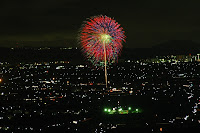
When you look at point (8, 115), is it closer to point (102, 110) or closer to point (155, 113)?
point (102, 110)

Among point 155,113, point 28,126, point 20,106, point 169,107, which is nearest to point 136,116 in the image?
point 155,113

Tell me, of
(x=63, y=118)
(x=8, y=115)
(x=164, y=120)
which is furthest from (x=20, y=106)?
(x=164, y=120)

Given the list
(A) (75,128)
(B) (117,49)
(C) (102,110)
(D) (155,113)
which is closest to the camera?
(A) (75,128)

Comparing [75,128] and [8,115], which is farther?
[8,115]

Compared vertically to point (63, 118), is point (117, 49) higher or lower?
higher

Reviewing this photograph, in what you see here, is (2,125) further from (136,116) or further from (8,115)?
(136,116)

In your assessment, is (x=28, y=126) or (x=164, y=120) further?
(x=28, y=126)

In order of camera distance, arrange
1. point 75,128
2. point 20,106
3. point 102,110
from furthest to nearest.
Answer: point 20,106 → point 102,110 → point 75,128

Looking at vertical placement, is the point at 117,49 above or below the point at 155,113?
above

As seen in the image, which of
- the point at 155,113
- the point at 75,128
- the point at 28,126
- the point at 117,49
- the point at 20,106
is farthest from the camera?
the point at 20,106
